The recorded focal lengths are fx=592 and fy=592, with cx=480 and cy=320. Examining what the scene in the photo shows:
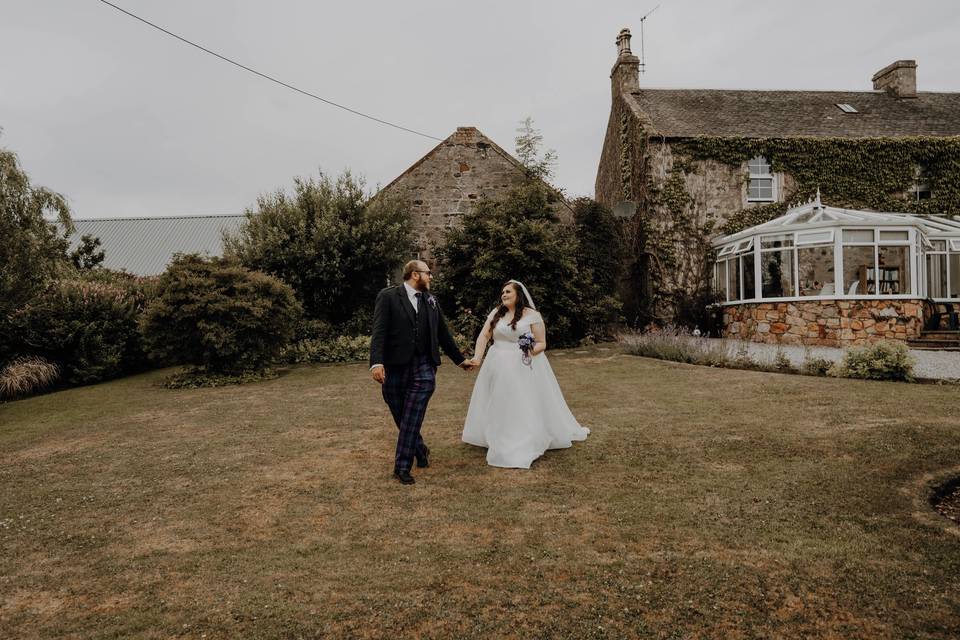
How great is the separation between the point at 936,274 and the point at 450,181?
1552 cm

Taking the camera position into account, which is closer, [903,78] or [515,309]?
[515,309]

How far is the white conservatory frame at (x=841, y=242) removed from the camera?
1577cm

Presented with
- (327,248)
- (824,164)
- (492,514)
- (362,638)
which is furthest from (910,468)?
(824,164)

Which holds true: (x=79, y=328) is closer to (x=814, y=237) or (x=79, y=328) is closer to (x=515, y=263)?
(x=515, y=263)

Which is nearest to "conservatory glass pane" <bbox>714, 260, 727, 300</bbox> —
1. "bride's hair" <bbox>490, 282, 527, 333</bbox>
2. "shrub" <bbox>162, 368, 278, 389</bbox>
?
"shrub" <bbox>162, 368, 278, 389</bbox>

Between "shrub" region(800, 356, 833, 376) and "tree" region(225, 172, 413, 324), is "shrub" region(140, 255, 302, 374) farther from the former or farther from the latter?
"shrub" region(800, 356, 833, 376)

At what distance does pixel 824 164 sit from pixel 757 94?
17.1 feet

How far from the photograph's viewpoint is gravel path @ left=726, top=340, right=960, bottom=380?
10758 mm

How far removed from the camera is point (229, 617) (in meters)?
3.30

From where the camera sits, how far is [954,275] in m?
18.8

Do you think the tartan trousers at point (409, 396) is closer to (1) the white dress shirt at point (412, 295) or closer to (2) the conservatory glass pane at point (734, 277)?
(1) the white dress shirt at point (412, 295)

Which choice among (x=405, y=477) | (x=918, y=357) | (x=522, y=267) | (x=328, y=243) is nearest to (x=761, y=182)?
(x=918, y=357)

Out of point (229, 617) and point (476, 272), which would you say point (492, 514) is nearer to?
point (229, 617)

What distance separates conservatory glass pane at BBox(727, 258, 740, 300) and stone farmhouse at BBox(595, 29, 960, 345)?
0.05 metres
